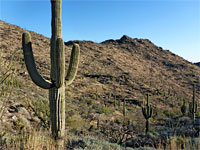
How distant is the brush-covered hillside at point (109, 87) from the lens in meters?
13.8

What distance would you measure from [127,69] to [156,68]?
994 cm

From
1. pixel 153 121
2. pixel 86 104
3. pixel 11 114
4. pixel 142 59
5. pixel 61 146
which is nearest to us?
pixel 61 146

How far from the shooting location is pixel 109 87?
107ft

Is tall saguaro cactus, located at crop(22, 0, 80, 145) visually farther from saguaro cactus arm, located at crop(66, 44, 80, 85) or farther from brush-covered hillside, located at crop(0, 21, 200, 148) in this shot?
brush-covered hillside, located at crop(0, 21, 200, 148)

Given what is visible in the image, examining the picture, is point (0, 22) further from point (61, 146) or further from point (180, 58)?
point (180, 58)

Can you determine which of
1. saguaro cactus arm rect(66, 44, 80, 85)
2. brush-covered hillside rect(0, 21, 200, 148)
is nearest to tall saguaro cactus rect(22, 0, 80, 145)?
saguaro cactus arm rect(66, 44, 80, 85)

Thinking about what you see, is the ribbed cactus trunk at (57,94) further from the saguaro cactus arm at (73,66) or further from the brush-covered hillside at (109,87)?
the brush-covered hillside at (109,87)

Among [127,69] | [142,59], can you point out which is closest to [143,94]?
[127,69]

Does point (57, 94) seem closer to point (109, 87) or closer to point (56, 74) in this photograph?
point (56, 74)

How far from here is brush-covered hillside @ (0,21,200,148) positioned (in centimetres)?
1375

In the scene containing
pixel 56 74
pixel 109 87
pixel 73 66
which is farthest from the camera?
pixel 109 87

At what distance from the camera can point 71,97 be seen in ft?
78.6

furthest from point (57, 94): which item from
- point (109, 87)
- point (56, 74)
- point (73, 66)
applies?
point (109, 87)

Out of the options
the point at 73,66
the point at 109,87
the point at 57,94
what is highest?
the point at 73,66
